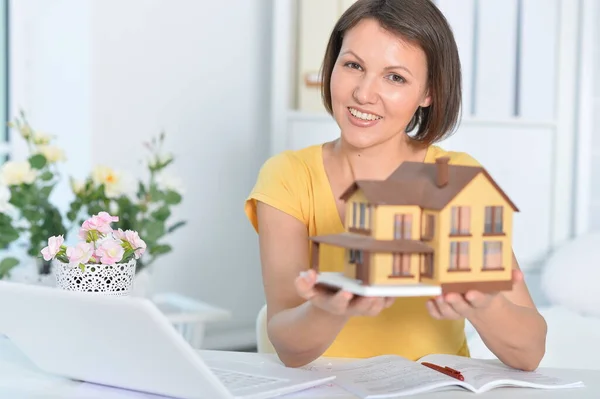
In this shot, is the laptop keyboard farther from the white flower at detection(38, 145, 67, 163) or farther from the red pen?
the white flower at detection(38, 145, 67, 163)

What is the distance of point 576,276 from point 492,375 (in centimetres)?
138

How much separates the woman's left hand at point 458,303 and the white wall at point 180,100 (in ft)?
5.70

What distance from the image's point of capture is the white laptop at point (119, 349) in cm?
97

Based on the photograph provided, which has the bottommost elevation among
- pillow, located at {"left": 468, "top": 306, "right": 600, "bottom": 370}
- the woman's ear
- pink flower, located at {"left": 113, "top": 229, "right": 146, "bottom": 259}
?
pillow, located at {"left": 468, "top": 306, "right": 600, "bottom": 370}

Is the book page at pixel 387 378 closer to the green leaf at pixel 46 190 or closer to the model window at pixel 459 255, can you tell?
the model window at pixel 459 255

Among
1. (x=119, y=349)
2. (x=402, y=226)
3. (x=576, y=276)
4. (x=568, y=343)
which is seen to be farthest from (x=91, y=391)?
(x=576, y=276)

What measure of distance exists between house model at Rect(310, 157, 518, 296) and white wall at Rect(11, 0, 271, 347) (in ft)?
5.54

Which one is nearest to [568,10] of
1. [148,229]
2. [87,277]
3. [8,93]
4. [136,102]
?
[136,102]

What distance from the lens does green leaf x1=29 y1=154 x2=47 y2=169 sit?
6.56 feet

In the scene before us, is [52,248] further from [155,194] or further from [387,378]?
[155,194]

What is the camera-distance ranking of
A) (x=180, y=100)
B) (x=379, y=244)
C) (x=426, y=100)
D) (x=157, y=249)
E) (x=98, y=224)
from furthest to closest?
(x=180, y=100)
(x=157, y=249)
(x=426, y=100)
(x=98, y=224)
(x=379, y=244)

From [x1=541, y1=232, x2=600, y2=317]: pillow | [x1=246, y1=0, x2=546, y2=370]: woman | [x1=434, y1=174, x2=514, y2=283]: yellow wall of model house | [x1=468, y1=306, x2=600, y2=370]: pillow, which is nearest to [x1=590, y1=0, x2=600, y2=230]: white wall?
[x1=541, y1=232, x2=600, y2=317]: pillow

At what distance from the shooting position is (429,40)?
144 cm

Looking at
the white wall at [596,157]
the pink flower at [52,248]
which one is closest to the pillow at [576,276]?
the white wall at [596,157]
